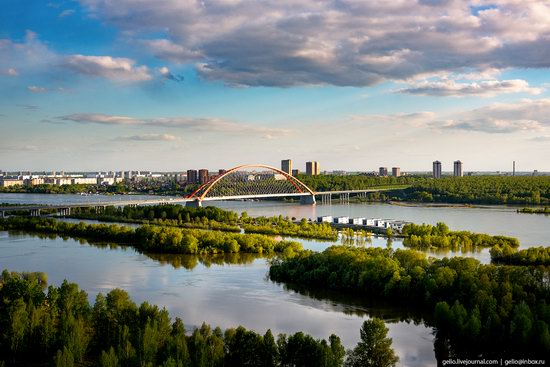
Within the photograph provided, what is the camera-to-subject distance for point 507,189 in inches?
1361

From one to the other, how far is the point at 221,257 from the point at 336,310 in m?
5.26

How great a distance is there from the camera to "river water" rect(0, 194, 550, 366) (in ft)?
25.8

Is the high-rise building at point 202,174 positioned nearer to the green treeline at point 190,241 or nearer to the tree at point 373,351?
the green treeline at point 190,241

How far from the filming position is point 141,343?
19.9 feet

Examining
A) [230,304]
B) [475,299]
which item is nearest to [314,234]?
[230,304]

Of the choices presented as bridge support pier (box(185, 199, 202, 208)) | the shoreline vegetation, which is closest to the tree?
bridge support pier (box(185, 199, 202, 208))

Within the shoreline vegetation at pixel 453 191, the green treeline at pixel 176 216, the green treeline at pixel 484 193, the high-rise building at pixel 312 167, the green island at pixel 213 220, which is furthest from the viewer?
the high-rise building at pixel 312 167

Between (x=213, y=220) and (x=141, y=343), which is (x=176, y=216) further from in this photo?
(x=141, y=343)

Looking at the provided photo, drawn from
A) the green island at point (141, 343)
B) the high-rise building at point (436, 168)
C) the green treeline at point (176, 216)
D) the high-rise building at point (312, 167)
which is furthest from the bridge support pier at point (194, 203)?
the high-rise building at point (436, 168)

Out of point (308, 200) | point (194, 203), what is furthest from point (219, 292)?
point (308, 200)

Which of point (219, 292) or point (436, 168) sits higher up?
point (436, 168)

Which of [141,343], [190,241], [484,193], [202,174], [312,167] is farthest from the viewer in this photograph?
[312,167]

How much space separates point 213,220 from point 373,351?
14.8 metres

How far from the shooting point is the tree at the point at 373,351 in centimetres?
624
